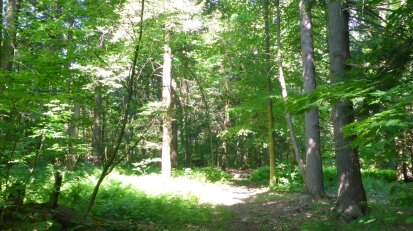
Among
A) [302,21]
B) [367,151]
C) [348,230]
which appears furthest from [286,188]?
[348,230]

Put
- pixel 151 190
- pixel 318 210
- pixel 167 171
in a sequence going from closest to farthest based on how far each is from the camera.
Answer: pixel 318 210 → pixel 151 190 → pixel 167 171

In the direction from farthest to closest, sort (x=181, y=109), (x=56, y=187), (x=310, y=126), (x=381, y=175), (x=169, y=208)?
(x=381, y=175) < (x=181, y=109) < (x=310, y=126) < (x=169, y=208) < (x=56, y=187)

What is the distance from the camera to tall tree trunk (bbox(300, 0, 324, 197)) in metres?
10.7

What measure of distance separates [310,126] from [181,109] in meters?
4.29

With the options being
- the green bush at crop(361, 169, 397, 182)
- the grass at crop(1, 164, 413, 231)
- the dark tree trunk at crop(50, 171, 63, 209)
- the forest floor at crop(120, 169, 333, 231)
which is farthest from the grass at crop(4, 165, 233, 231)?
the green bush at crop(361, 169, 397, 182)

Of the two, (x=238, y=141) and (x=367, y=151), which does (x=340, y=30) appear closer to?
(x=367, y=151)

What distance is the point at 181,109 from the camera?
36.6 ft

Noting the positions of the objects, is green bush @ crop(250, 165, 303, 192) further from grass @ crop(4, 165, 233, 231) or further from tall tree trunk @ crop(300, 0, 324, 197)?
grass @ crop(4, 165, 233, 231)

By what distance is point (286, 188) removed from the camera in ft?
45.5

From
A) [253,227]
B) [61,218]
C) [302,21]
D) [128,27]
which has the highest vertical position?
[302,21]

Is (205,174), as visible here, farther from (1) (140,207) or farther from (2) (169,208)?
(1) (140,207)

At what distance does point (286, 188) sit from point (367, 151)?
562 cm

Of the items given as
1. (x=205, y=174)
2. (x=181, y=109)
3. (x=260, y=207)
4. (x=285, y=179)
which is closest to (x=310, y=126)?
(x=260, y=207)

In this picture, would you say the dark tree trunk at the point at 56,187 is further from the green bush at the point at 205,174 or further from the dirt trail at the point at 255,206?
the green bush at the point at 205,174
